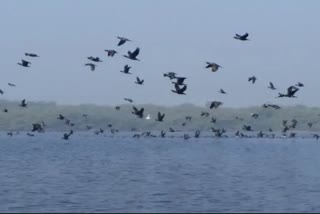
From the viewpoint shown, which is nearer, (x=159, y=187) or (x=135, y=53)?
(x=135, y=53)

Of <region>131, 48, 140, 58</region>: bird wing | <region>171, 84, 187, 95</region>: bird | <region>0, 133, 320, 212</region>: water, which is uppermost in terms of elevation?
<region>131, 48, 140, 58</region>: bird wing

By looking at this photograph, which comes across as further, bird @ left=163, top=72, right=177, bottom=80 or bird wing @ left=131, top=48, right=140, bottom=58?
bird @ left=163, top=72, right=177, bottom=80

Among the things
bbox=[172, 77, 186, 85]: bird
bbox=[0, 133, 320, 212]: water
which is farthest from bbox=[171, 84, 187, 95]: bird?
bbox=[0, 133, 320, 212]: water

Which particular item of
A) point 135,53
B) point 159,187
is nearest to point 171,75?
point 135,53

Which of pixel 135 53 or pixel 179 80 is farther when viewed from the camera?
pixel 179 80

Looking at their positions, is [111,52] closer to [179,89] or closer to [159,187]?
[179,89]

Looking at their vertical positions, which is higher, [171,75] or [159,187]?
[171,75]

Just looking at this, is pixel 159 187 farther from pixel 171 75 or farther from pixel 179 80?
pixel 179 80

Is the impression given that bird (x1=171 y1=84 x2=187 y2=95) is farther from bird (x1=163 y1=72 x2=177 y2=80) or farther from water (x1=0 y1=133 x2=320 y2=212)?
water (x1=0 y1=133 x2=320 y2=212)

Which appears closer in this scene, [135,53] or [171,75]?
[135,53]

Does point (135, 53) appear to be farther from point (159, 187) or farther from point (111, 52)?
point (159, 187)

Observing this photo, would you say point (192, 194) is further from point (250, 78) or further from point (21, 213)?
point (21, 213)

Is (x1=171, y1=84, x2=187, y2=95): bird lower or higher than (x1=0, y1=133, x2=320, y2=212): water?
higher

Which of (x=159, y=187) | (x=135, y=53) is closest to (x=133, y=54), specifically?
(x=135, y=53)
